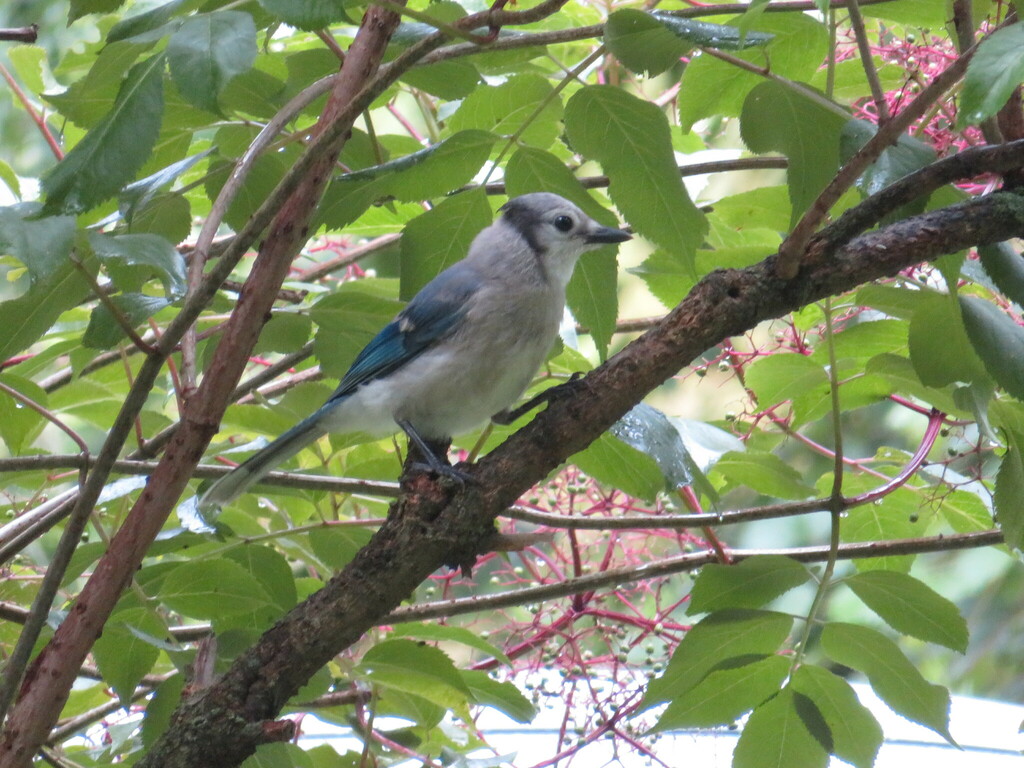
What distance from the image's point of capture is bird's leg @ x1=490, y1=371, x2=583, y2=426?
146 centimetres

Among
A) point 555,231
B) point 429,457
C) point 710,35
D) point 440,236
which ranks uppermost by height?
point 555,231

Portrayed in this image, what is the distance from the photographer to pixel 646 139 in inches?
54.1

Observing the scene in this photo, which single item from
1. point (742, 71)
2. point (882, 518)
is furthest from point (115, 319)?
point (882, 518)

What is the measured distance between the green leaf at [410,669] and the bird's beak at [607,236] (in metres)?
0.75

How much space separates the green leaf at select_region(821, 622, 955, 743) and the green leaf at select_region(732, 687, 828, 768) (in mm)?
94

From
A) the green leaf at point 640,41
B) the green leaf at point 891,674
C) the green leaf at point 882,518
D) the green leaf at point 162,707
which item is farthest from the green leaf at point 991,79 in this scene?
the green leaf at point 162,707

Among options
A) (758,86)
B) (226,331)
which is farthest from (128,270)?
(758,86)

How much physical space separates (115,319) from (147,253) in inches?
6.3

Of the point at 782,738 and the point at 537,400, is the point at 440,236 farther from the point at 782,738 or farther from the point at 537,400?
the point at 782,738

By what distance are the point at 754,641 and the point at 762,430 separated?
2.29ft

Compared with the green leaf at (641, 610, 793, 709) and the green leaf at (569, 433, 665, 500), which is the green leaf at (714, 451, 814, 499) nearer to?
the green leaf at (569, 433, 665, 500)

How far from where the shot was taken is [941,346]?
1339mm

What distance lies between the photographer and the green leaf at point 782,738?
1.36 metres

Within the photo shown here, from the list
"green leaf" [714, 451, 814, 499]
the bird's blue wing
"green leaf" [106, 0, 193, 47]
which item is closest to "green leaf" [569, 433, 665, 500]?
"green leaf" [714, 451, 814, 499]
